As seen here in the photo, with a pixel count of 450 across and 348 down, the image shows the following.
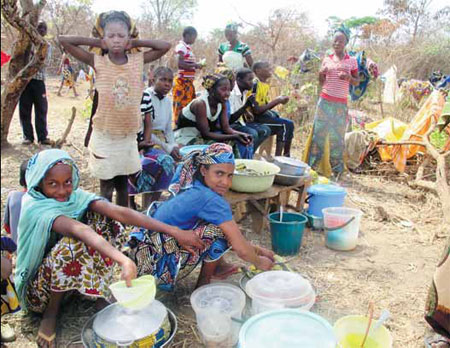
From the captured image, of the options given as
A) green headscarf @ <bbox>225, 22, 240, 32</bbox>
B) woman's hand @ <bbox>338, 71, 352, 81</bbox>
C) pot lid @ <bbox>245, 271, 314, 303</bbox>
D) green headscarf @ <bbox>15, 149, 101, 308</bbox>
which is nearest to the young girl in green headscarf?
green headscarf @ <bbox>15, 149, 101, 308</bbox>

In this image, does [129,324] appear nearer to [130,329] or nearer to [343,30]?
[130,329]

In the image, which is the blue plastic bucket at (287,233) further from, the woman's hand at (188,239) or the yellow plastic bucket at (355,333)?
the yellow plastic bucket at (355,333)

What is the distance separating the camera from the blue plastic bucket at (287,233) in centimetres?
300

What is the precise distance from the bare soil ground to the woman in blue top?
0.31 m

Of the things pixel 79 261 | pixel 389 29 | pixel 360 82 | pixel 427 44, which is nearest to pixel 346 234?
pixel 79 261

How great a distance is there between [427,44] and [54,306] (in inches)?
569

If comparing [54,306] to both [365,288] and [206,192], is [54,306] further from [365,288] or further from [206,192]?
[365,288]

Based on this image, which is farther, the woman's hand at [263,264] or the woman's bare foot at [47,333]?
the woman's hand at [263,264]

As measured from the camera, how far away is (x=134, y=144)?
9.96 ft

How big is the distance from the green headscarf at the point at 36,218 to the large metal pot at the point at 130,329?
42cm

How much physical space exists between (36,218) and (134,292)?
26.1 inches

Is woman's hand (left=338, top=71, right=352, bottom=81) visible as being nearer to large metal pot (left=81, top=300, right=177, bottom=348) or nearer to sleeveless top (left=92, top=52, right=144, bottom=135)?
sleeveless top (left=92, top=52, right=144, bottom=135)

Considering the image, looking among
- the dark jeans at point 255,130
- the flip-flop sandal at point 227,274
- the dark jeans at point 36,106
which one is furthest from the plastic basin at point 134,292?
the dark jeans at point 36,106

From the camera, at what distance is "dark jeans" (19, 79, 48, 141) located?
5473 millimetres
